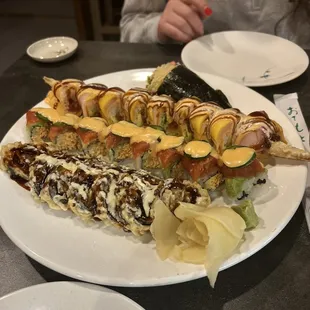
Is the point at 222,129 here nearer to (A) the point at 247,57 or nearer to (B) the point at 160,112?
(B) the point at 160,112

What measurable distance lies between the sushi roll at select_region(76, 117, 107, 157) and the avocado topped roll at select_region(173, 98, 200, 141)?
0.93ft

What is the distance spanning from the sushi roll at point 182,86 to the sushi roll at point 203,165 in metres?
0.40

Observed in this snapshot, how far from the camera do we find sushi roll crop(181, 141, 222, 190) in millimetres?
1231

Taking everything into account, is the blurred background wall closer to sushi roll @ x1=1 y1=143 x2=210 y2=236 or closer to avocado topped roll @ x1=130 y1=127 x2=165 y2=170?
avocado topped roll @ x1=130 y1=127 x2=165 y2=170

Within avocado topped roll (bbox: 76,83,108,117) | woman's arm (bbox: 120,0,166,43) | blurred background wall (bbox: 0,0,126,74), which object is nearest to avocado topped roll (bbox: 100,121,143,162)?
avocado topped roll (bbox: 76,83,108,117)

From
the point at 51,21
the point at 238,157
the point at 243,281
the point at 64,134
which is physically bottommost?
the point at 51,21

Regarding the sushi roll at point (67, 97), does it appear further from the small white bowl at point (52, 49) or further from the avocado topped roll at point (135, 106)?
the small white bowl at point (52, 49)

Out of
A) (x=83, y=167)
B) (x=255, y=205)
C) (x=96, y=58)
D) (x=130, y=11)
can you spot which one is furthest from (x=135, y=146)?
(x=130, y=11)

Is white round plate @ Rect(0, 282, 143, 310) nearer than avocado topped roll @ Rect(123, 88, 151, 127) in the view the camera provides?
Yes

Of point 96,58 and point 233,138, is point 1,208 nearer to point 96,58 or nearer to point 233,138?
point 233,138

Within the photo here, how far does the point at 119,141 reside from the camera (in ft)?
4.61

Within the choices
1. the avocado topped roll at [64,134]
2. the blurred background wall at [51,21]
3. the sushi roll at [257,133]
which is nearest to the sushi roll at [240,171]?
the sushi roll at [257,133]

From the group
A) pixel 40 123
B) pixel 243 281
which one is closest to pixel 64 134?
pixel 40 123

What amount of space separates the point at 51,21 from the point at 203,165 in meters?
4.27
